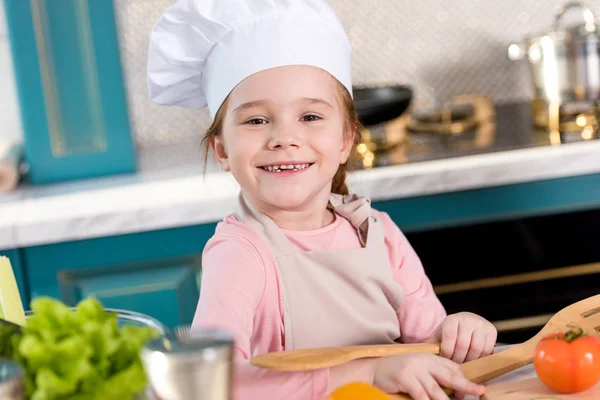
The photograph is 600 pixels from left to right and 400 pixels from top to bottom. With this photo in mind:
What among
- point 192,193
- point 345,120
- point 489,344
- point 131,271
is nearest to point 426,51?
point 192,193

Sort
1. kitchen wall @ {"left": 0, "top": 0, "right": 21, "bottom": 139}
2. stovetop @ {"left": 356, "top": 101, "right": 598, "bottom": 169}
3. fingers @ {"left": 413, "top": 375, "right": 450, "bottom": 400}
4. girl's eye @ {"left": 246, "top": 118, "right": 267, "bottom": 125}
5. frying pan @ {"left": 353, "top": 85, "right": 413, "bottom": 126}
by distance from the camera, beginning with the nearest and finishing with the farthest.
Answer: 1. fingers @ {"left": 413, "top": 375, "right": 450, "bottom": 400}
2. girl's eye @ {"left": 246, "top": 118, "right": 267, "bottom": 125}
3. stovetop @ {"left": 356, "top": 101, "right": 598, "bottom": 169}
4. frying pan @ {"left": 353, "top": 85, "right": 413, "bottom": 126}
5. kitchen wall @ {"left": 0, "top": 0, "right": 21, "bottom": 139}

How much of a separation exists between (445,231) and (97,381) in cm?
153

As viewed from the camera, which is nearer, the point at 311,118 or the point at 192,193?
the point at 311,118

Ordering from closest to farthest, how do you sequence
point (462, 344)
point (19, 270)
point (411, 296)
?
point (462, 344), point (411, 296), point (19, 270)

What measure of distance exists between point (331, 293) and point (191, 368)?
66 cm

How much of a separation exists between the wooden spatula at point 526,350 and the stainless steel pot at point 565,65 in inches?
52.5

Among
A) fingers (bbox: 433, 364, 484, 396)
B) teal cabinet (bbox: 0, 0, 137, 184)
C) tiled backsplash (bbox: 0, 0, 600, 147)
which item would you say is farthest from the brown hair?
tiled backsplash (bbox: 0, 0, 600, 147)

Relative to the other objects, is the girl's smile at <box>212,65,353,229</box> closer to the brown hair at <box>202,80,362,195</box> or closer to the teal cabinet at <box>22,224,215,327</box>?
the brown hair at <box>202,80,362,195</box>

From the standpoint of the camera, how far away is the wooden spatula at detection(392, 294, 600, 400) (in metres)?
0.92

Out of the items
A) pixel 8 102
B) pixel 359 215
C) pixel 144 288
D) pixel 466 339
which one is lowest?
pixel 144 288

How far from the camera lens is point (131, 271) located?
78.9 inches

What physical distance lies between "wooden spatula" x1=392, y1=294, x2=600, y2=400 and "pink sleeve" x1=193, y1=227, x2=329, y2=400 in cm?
11

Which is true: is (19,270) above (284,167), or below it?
below

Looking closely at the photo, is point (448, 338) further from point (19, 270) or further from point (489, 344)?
point (19, 270)
